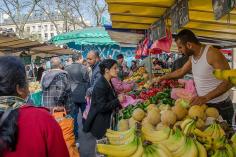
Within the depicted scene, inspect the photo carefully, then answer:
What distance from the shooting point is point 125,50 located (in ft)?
66.6

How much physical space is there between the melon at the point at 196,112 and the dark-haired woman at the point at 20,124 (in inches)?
56.1

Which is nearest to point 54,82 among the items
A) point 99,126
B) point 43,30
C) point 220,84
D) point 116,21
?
point 116,21

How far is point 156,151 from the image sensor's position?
7.50ft

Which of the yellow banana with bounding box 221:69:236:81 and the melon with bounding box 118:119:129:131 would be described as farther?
the melon with bounding box 118:119:129:131

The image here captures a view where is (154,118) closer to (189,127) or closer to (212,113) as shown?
(212,113)

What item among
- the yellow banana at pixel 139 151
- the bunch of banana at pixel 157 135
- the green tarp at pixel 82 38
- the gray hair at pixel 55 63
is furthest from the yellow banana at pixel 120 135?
the green tarp at pixel 82 38

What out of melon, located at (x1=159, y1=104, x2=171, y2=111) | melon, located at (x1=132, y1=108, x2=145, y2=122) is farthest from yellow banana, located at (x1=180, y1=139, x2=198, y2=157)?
melon, located at (x1=132, y1=108, x2=145, y2=122)

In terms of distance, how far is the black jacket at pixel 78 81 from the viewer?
374 inches

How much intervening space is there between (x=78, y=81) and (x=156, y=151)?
24.4ft

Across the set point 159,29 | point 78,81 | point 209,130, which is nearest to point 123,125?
point 209,130

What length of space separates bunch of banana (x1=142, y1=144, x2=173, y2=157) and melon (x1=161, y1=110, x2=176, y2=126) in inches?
38.0

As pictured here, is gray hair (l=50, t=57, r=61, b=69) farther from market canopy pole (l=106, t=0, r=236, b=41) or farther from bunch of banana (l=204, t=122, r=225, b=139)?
bunch of banana (l=204, t=122, r=225, b=139)

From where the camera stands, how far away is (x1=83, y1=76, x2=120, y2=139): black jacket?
17.2 feet

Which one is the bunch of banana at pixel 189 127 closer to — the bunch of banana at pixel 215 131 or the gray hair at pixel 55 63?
the bunch of banana at pixel 215 131
